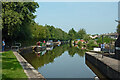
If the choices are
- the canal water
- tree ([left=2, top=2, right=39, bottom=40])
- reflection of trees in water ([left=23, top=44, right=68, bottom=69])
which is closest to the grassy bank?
the canal water

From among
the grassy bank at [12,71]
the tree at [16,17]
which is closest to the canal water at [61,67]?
the grassy bank at [12,71]

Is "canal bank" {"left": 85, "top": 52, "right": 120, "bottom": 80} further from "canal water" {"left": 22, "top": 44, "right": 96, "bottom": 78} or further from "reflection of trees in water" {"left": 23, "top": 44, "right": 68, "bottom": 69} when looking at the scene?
"reflection of trees in water" {"left": 23, "top": 44, "right": 68, "bottom": 69}

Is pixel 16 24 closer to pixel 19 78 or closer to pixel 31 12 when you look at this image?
pixel 31 12

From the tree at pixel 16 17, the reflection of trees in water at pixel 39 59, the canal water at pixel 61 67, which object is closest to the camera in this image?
the canal water at pixel 61 67

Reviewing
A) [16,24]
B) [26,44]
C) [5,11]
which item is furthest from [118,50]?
[26,44]

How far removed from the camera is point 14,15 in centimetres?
2630

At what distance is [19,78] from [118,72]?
6057 mm

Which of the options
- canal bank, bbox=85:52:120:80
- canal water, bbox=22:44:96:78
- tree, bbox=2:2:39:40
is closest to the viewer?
canal bank, bbox=85:52:120:80

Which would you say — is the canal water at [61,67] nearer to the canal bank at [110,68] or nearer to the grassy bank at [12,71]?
the canal bank at [110,68]

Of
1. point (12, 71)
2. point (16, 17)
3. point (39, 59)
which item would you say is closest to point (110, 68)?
point (12, 71)

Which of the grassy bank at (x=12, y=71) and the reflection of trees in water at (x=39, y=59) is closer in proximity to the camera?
the grassy bank at (x=12, y=71)

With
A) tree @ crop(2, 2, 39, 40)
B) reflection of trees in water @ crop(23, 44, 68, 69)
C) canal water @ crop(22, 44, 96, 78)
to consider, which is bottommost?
canal water @ crop(22, 44, 96, 78)

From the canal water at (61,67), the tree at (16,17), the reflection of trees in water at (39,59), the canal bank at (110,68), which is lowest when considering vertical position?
the canal water at (61,67)

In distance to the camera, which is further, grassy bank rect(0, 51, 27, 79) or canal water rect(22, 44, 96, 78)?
canal water rect(22, 44, 96, 78)
